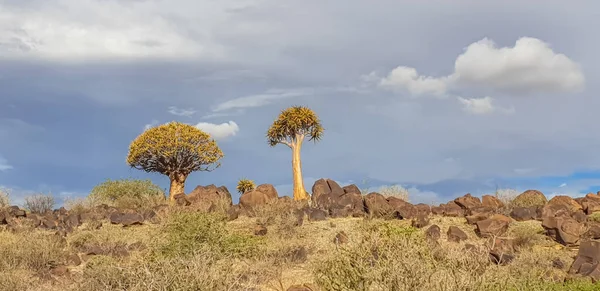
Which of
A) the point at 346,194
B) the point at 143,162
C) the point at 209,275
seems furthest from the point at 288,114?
the point at 209,275

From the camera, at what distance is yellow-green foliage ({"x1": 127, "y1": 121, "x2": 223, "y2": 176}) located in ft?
104

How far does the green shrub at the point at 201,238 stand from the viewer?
47.6 feet

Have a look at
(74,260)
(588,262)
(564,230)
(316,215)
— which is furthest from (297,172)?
(588,262)

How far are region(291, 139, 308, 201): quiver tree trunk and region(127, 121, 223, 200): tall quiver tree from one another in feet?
14.2

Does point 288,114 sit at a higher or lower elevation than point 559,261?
higher

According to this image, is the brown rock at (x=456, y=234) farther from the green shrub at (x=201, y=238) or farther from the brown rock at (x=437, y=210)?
the green shrub at (x=201, y=238)

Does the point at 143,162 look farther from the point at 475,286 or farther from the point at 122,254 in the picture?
the point at 475,286

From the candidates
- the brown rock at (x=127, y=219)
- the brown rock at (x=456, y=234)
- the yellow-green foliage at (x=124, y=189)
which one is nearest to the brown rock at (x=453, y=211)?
the brown rock at (x=456, y=234)

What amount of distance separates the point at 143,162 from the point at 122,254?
57.5 feet

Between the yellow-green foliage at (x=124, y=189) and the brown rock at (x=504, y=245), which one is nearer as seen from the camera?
the brown rock at (x=504, y=245)

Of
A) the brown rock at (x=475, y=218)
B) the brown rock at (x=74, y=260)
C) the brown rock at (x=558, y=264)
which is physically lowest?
the brown rock at (x=558, y=264)

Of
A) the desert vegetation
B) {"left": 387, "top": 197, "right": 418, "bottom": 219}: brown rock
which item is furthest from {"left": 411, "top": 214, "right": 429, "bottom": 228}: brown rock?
{"left": 387, "top": 197, "right": 418, "bottom": 219}: brown rock

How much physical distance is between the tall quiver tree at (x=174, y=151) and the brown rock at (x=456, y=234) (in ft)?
57.4

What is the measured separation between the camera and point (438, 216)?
2042cm
